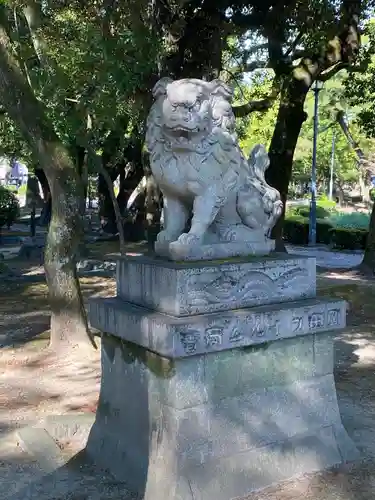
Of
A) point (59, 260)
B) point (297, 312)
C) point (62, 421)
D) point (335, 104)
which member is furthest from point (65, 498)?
point (335, 104)

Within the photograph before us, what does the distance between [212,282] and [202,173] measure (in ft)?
2.60

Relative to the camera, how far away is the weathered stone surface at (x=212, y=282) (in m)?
4.29

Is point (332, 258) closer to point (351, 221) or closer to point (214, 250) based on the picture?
point (351, 221)

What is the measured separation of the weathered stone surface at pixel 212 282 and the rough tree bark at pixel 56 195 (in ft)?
10.6

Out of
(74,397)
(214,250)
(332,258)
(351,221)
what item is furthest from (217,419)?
(351,221)

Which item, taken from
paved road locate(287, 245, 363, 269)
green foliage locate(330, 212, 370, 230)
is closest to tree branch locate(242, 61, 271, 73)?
paved road locate(287, 245, 363, 269)

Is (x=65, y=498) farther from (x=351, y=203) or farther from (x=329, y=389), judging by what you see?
(x=351, y=203)

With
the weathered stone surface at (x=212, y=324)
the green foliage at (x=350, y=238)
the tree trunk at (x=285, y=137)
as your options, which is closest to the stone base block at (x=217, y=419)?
the weathered stone surface at (x=212, y=324)

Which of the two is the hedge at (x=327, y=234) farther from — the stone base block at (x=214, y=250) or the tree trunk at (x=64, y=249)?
the stone base block at (x=214, y=250)

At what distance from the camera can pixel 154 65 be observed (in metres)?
9.84

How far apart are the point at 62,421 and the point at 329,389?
237 centimetres

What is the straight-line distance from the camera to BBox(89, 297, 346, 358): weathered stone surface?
4113mm

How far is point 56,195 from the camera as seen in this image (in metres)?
7.90

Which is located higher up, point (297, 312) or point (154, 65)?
point (154, 65)
